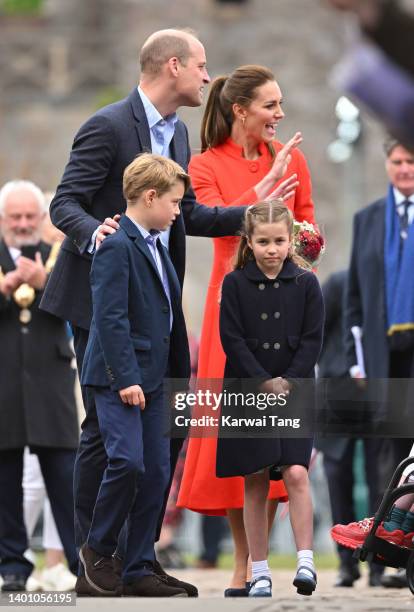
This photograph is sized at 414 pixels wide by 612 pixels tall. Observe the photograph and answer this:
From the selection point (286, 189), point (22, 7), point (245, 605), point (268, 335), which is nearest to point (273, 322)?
point (268, 335)

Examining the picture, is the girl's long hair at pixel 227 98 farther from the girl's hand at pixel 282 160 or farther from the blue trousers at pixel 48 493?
the blue trousers at pixel 48 493

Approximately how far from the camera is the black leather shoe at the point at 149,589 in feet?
23.2

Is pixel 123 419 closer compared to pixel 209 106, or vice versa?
pixel 123 419

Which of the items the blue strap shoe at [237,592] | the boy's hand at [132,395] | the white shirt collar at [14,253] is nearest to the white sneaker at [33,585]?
the white shirt collar at [14,253]

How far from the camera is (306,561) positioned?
713 cm

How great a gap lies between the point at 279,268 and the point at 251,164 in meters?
0.87

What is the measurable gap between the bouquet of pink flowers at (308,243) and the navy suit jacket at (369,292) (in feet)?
5.32

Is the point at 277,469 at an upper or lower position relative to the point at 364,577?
upper

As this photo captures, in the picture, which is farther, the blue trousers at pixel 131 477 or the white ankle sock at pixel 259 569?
the white ankle sock at pixel 259 569

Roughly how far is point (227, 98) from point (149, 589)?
7.13 feet

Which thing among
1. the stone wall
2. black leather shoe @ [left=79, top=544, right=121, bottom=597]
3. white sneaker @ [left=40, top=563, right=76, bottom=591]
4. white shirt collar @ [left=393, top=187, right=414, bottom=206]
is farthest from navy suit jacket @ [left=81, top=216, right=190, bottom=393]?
the stone wall

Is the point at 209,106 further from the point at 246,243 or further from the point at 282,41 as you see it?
the point at 282,41

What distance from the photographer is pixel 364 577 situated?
445 inches

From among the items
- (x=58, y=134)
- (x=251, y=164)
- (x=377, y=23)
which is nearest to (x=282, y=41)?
(x=58, y=134)
